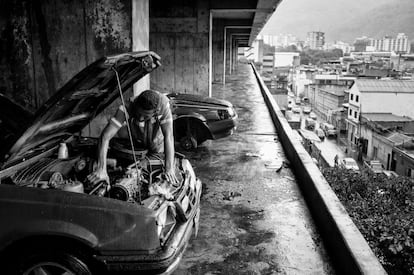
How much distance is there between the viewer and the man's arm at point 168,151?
13.4 feet

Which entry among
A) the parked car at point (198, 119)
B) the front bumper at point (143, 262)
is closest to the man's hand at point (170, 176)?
the front bumper at point (143, 262)

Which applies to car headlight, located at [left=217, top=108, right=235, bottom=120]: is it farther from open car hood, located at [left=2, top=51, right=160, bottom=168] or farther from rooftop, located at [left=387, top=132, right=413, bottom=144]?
rooftop, located at [left=387, top=132, right=413, bottom=144]

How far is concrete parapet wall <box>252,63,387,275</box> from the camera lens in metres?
3.91

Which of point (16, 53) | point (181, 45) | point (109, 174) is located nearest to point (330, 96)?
point (181, 45)

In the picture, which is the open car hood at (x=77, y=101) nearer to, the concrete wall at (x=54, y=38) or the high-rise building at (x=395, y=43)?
the concrete wall at (x=54, y=38)

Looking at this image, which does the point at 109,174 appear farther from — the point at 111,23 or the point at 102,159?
the point at 111,23

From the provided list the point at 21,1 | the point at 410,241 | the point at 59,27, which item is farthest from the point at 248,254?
the point at 21,1

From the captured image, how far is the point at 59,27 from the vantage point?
6.46 meters

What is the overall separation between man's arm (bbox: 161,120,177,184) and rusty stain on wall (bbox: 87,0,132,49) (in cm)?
258

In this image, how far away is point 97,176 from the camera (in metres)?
3.77

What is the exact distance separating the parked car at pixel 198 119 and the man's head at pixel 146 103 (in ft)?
14.0

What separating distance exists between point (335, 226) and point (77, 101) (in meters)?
3.00

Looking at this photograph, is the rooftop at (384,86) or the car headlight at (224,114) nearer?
the car headlight at (224,114)

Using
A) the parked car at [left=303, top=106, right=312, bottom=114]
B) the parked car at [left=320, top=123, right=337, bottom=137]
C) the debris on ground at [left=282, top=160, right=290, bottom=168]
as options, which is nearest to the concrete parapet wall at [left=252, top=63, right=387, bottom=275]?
the debris on ground at [left=282, top=160, right=290, bottom=168]
